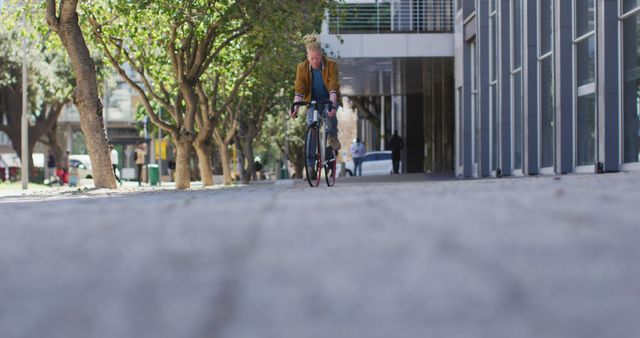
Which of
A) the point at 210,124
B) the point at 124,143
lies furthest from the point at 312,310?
the point at 124,143

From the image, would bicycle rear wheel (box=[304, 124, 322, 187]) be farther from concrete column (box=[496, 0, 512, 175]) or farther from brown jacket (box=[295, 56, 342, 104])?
concrete column (box=[496, 0, 512, 175])

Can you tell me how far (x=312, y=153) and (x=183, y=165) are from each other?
573 inches

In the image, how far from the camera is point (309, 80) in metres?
11.3

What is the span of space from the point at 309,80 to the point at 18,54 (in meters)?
39.5

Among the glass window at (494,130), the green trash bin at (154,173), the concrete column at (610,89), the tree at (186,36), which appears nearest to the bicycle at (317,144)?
the concrete column at (610,89)

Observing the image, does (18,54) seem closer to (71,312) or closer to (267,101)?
(267,101)

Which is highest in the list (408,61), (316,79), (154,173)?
(408,61)

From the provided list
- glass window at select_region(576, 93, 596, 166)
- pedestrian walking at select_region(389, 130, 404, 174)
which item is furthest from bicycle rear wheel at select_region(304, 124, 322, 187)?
pedestrian walking at select_region(389, 130, 404, 174)

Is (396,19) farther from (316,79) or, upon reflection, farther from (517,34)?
(316,79)

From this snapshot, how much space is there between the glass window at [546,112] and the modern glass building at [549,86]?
0.02 m

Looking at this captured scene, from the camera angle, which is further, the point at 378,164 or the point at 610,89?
the point at 378,164

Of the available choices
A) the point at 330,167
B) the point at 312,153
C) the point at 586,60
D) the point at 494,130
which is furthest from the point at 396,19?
the point at 312,153

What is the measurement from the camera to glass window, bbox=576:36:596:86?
16734mm

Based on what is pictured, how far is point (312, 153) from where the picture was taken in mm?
11688
